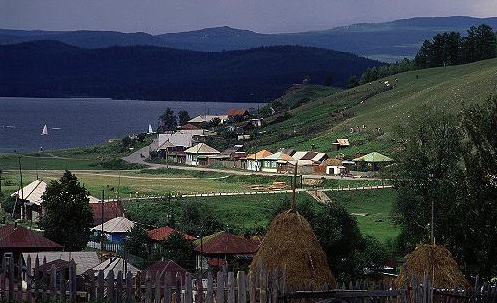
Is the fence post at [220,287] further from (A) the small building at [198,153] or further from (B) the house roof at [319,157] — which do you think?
(A) the small building at [198,153]

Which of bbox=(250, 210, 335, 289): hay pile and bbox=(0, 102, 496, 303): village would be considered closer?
bbox=(0, 102, 496, 303): village

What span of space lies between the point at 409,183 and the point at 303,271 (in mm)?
15591

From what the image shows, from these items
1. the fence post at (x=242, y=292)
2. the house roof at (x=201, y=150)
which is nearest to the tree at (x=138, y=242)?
the fence post at (x=242, y=292)

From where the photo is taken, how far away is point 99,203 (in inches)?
2282

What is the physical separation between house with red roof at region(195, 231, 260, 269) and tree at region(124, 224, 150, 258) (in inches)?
117

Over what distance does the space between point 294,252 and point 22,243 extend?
13.8 m

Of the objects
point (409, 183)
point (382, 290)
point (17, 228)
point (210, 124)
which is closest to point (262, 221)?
point (409, 183)

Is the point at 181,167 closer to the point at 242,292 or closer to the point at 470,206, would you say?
the point at 470,206

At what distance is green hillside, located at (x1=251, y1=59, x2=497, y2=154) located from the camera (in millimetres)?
109125

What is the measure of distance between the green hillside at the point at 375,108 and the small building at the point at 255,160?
5876mm

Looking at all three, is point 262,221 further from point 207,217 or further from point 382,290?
point 382,290

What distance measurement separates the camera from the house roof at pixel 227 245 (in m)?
39.8

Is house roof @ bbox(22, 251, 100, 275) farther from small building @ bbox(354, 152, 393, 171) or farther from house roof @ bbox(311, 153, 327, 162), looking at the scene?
house roof @ bbox(311, 153, 327, 162)

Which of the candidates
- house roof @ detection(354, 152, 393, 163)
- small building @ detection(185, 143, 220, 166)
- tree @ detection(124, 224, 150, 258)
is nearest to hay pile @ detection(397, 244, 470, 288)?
tree @ detection(124, 224, 150, 258)
